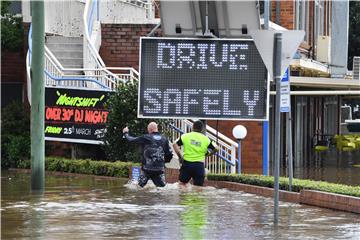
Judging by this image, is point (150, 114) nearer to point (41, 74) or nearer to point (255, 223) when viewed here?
point (41, 74)

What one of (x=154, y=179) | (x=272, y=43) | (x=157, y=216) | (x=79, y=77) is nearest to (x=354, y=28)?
(x=79, y=77)

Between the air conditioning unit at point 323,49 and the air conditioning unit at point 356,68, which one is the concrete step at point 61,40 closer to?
the air conditioning unit at point 323,49

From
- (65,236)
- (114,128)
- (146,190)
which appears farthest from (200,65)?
(65,236)

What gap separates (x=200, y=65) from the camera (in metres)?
18.2

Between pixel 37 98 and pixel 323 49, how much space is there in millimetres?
17176

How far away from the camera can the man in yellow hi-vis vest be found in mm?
18312

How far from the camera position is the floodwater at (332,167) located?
78.8 feet

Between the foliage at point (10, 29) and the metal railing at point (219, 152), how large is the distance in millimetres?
6703

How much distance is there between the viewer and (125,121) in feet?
71.7

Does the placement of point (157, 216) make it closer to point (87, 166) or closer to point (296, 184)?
point (296, 184)

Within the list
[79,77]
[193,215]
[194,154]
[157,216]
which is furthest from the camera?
[79,77]

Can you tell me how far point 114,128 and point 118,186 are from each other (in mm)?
2863

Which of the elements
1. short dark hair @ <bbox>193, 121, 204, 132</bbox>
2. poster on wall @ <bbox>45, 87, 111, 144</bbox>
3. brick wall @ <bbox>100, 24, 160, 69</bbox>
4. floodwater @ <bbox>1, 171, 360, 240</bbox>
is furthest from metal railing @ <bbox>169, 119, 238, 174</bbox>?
brick wall @ <bbox>100, 24, 160, 69</bbox>

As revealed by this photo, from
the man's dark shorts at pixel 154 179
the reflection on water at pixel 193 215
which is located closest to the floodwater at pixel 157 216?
the reflection on water at pixel 193 215
